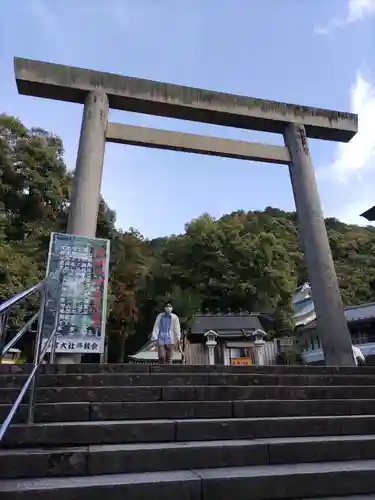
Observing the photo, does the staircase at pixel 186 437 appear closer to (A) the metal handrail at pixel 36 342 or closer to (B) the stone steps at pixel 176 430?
(B) the stone steps at pixel 176 430

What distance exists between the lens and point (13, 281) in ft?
49.9

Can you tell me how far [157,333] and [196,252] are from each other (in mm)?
17755

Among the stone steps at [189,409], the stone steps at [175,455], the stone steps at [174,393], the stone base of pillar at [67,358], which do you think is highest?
the stone base of pillar at [67,358]

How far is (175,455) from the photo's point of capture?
2.35 m

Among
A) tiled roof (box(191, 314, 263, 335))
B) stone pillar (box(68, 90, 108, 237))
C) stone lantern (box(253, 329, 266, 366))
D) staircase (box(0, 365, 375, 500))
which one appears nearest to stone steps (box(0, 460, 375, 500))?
staircase (box(0, 365, 375, 500))

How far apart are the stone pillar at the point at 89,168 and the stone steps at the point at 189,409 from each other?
263 cm


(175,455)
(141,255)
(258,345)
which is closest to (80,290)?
(175,455)

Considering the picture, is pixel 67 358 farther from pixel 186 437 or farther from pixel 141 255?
pixel 141 255

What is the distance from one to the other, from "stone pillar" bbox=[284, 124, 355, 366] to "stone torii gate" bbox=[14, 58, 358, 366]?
0.05 feet

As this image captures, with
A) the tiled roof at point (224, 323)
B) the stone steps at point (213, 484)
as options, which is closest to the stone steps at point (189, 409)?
the stone steps at point (213, 484)

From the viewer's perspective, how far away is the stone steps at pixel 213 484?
194 cm

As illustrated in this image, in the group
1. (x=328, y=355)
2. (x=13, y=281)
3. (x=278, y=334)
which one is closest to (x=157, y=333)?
(x=328, y=355)

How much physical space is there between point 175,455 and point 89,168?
4.89 meters

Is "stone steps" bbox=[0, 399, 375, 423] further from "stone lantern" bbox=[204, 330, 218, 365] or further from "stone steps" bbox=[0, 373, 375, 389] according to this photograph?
"stone lantern" bbox=[204, 330, 218, 365]
